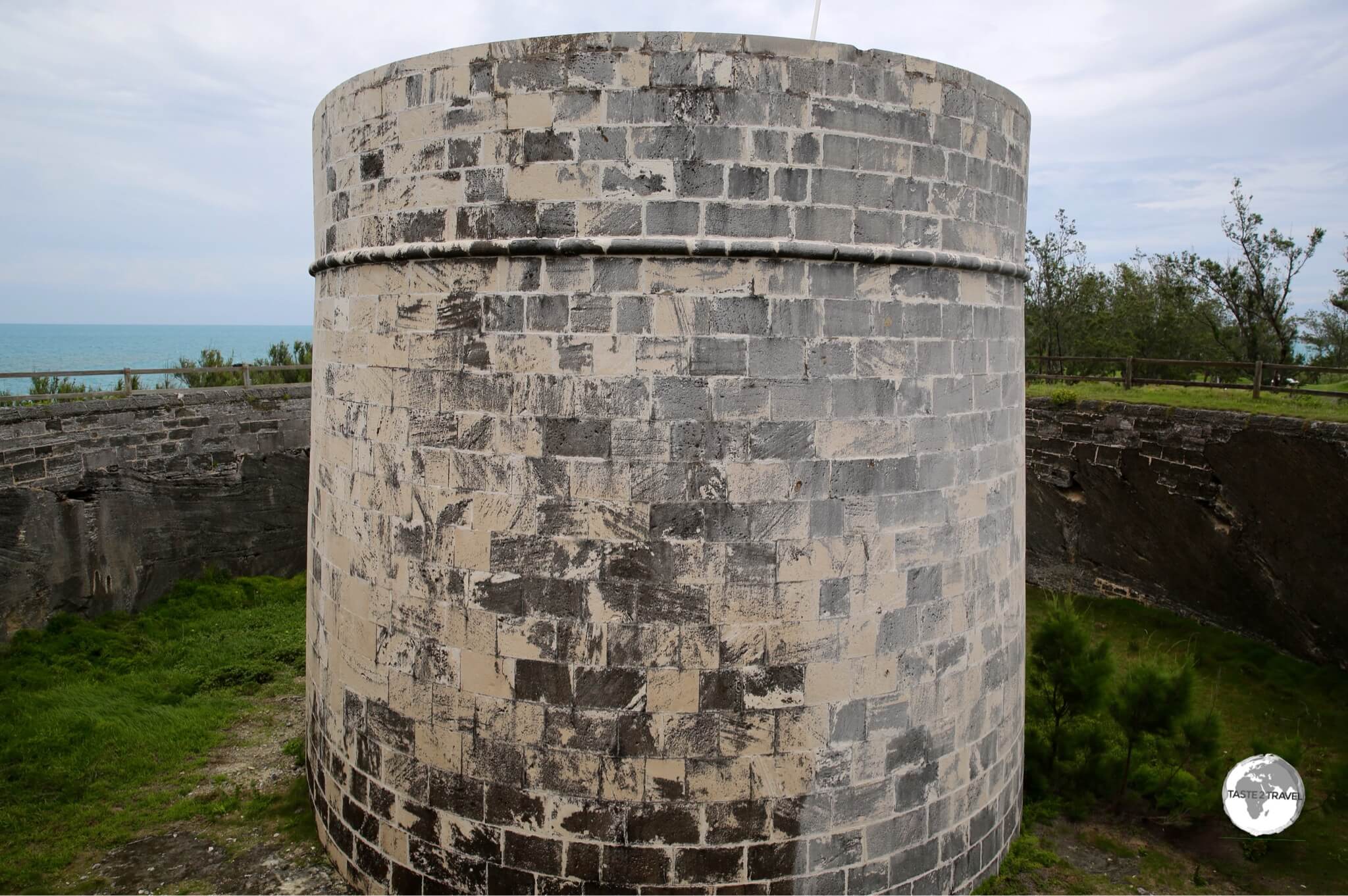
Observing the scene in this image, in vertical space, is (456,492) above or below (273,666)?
above

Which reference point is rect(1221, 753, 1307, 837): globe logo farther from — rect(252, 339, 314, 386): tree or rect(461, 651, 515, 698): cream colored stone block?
rect(252, 339, 314, 386): tree

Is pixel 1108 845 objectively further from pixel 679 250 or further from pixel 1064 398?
pixel 1064 398

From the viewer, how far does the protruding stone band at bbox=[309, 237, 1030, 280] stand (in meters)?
4.87

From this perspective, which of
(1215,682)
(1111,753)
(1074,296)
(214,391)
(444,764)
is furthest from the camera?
(1074,296)

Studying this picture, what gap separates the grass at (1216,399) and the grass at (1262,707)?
105 inches

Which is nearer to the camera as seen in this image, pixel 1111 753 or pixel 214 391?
pixel 1111 753

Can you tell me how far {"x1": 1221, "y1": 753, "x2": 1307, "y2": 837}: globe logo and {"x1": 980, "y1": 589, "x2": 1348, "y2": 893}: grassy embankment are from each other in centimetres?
9

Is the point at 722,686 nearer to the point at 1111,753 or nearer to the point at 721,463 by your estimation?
the point at 721,463

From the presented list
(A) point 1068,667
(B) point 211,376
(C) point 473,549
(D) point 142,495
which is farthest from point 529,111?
(B) point 211,376

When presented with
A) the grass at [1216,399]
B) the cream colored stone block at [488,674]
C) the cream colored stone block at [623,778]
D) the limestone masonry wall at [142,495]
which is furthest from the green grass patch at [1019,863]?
the limestone masonry wall at [142,495]

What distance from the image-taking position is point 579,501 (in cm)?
504

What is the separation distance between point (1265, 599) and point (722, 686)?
8.53m

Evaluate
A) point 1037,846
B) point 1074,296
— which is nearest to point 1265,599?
point 1037,846

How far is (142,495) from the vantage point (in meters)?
11.1
